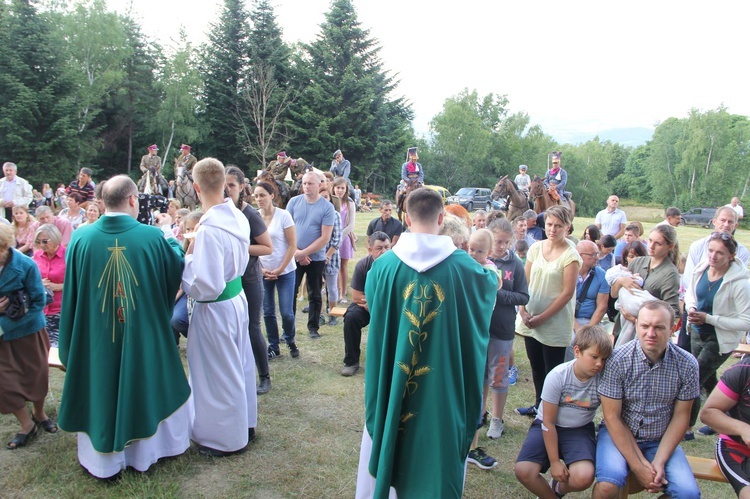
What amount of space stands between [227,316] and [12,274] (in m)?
1.59

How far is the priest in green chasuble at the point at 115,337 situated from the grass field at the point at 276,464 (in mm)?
215

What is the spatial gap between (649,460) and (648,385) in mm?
436

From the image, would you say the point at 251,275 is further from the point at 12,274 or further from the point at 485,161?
the point at 485,161

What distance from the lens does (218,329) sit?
142 inches

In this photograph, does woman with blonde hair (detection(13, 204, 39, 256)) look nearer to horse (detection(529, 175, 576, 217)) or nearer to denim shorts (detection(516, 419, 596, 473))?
denim shorts (detection(516, 419, 596, 473))

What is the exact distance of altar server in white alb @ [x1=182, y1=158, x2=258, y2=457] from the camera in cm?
349

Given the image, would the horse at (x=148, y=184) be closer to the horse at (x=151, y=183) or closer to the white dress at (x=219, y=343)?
the horse at (x=151, y=183)

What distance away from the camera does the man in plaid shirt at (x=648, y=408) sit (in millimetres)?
2854

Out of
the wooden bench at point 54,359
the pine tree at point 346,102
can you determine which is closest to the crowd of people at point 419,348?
the wooden bench at point 54,359

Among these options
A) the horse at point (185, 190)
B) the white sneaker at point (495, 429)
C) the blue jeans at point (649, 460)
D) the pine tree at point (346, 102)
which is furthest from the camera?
the pine tree at point (346, 102)

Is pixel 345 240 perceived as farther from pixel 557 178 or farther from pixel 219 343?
pixel 557 178

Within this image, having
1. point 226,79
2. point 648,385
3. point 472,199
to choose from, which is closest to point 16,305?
point 648,385

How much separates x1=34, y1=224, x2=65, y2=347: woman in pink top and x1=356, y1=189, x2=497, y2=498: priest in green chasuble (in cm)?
383

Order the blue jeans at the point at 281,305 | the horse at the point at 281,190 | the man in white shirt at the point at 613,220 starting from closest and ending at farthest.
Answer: the blue jeans at the point at 281,305 < the horse at the point at 281,190 < the man in white shirt at the point at 613,220
